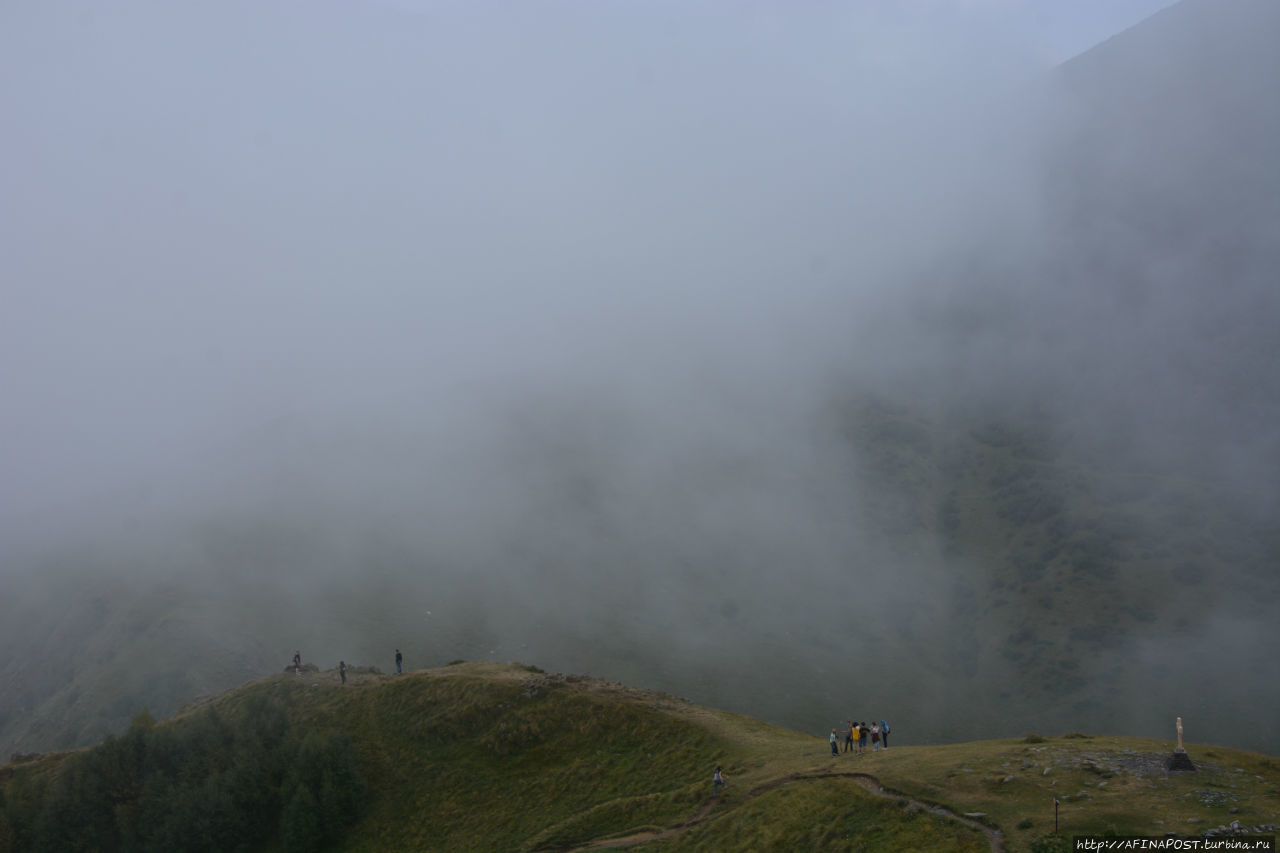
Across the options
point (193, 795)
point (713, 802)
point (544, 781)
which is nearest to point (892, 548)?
point (544, 781)

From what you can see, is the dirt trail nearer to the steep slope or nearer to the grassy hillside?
the grassy hillside

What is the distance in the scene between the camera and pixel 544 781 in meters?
39.6

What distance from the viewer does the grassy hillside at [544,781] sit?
24141mm

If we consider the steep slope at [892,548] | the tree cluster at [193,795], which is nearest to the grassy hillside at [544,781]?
the tree cluster at [193,795]

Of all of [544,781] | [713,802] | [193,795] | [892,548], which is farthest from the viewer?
[892,548]

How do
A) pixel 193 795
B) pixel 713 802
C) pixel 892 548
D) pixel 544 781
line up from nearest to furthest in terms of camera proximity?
pixel 713 802 → pixel 544 781 → pixel 193 795 → pixel 892 548

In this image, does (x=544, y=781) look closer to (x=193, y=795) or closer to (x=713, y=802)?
(x=713, y=802)

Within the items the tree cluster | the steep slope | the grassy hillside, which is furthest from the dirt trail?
the steep slope

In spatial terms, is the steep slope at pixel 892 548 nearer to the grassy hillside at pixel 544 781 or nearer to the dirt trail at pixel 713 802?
the grassy hillside at pixel 544 781

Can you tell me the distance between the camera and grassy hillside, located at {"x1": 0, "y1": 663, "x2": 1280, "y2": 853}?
79.2 feet

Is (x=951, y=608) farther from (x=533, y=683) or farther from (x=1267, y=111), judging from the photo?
(x=1267, y=111)

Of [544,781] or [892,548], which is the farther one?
[892,548]

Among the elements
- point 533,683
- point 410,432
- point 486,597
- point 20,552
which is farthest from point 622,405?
point 533,683

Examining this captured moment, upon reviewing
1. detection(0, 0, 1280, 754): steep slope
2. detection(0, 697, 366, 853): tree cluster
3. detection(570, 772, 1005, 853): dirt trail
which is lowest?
detection(0, 697, 366, 853): tree cluster
